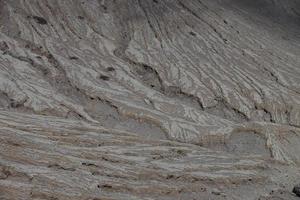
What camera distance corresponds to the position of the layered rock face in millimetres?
24672

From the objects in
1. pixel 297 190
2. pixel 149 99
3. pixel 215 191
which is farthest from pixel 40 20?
pixel 297 190

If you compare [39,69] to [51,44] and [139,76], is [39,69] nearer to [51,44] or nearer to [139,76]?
[51,44]

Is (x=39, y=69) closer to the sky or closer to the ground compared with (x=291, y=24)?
closer to the ground

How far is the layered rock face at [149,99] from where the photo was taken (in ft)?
80.9

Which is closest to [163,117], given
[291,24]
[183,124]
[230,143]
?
[183,124]

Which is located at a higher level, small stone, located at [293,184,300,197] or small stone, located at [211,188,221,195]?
small stone, located at [293,184,300,197]

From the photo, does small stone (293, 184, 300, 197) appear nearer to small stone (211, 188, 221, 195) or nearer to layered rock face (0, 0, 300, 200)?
layered rock face (0, 0, 300, 200)

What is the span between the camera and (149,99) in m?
35.8

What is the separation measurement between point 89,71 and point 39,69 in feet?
9.00

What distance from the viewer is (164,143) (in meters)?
30.1

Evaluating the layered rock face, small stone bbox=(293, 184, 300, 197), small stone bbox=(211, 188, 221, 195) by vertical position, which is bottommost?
small stone bbox=(211, 188, 221, 195)

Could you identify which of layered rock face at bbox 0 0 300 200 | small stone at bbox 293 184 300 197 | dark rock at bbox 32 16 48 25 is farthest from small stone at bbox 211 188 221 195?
dark rock at bbox 32 16 48 25

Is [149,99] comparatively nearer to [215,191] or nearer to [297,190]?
[215,191]

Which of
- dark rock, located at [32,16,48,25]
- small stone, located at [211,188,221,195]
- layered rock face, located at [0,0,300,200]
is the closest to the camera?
layered rock face, located at [0,0,300,200]
